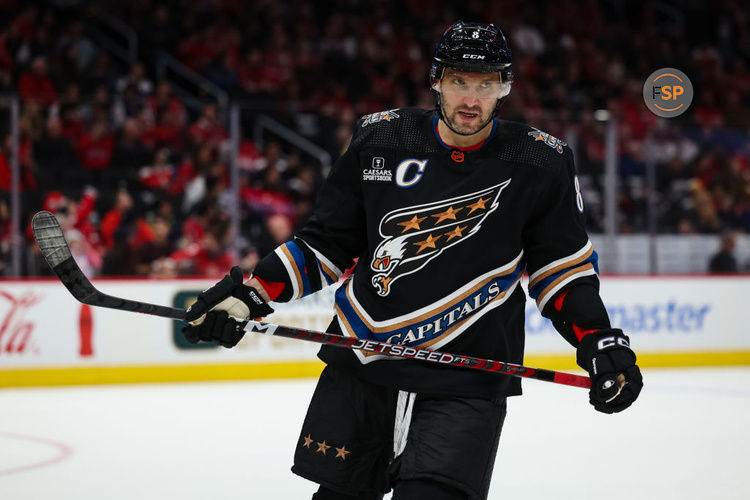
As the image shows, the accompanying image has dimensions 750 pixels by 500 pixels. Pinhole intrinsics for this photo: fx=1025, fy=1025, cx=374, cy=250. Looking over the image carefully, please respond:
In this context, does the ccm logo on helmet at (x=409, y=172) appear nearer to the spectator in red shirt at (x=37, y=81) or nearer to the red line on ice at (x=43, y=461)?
the red line on ice at (x=43, y=461)

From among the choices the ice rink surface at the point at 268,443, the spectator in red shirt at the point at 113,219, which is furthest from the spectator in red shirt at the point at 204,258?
the ice rink surface at the point at 268,443

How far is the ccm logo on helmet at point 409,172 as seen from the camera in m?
2.09

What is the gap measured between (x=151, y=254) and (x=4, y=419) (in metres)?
1.74

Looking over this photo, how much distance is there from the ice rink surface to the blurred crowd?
114 cm

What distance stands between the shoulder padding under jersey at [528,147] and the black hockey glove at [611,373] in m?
0.38

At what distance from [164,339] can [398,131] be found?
4.61 m

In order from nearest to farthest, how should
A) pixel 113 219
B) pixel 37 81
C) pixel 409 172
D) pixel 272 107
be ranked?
1. pixel 409 172
2. pixel 113 219
3. pixel 272 107
4. pixel 37 81

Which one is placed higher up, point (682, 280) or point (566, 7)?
point (566, 7)

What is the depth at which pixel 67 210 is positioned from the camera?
650 cm

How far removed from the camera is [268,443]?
452cm

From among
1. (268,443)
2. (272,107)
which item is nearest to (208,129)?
(272,107)

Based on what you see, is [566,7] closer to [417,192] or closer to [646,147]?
[646,147]

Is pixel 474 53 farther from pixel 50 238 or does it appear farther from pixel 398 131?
pixel 50 238

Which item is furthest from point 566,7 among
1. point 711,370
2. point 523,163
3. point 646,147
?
point 523,163
